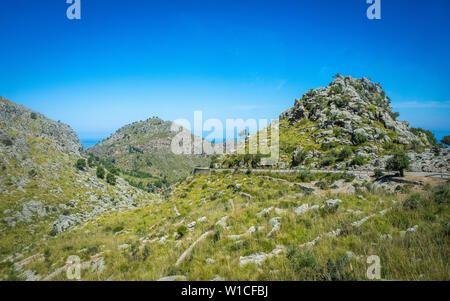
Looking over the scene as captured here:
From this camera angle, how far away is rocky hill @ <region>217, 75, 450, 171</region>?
34.0 meters

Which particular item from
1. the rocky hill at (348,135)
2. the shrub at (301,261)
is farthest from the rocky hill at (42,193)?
the rocky hill at (348,135)

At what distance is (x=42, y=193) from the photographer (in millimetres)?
58625

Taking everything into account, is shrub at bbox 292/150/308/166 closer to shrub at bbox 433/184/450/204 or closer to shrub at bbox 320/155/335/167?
shrub at bbox 320/155/335/167

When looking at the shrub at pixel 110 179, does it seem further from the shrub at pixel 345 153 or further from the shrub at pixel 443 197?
the shrub at pixel 443 197

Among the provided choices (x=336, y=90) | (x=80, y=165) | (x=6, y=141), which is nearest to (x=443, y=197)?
(x=336, y=90)

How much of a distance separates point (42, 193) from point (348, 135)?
92.1 m

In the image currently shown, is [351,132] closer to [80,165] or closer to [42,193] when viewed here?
[42,193]

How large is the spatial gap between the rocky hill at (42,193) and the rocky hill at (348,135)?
4687cm

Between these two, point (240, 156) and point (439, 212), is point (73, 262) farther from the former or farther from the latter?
point (240, 156)

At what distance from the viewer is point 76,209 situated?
191 feet

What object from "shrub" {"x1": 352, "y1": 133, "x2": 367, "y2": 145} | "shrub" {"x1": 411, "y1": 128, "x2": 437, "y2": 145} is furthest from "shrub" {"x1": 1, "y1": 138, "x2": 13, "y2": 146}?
"shrub" {"x1": 411, "y1": 128, "x2": 437, "y2": 145}

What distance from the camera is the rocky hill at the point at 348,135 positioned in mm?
34031
